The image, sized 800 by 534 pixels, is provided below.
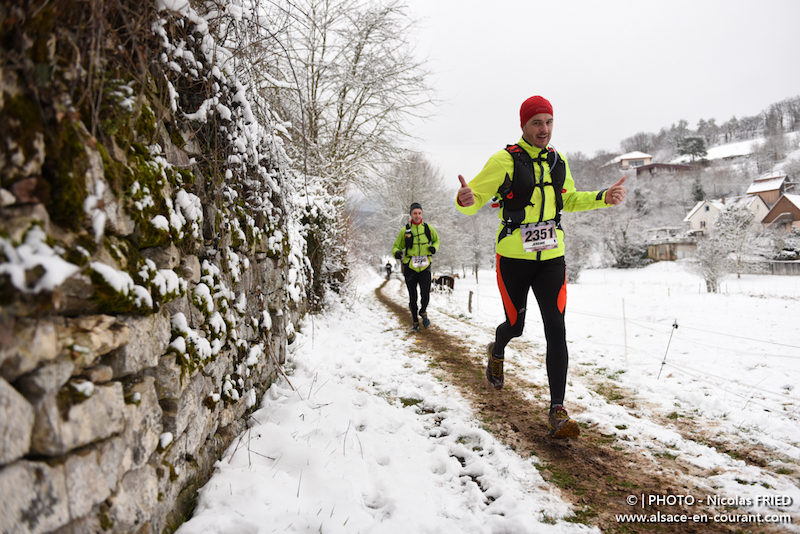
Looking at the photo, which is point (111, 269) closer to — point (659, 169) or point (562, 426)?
point (562, 426)

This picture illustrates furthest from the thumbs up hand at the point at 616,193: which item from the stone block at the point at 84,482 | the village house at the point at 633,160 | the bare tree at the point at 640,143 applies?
the bare tree at the point at 640,143

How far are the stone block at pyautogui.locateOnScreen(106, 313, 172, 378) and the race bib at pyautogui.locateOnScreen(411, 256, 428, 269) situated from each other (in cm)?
524

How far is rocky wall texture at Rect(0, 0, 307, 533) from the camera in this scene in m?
0.97

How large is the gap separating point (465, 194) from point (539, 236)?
672 millimetres

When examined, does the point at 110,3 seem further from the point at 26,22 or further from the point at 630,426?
the point at 630,426

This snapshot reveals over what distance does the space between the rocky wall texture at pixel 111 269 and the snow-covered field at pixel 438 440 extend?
1.23 ft

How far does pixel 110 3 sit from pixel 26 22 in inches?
13.0

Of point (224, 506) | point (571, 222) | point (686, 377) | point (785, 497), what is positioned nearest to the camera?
point (224, 506)

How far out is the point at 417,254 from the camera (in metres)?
6.80

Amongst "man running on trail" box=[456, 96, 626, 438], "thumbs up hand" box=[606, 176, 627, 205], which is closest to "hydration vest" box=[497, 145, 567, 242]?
"man running on trail" box=[456, 96, 626, 438]

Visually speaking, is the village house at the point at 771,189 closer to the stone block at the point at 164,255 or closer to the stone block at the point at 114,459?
the stone block at the point at 164,255

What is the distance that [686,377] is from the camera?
3.90 meters

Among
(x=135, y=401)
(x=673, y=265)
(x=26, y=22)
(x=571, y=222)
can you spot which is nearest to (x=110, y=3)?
(x=26, y=22)

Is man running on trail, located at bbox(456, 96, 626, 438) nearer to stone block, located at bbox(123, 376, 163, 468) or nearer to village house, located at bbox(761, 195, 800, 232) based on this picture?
stone block, located at bbox(123, 376, 163, 468)
